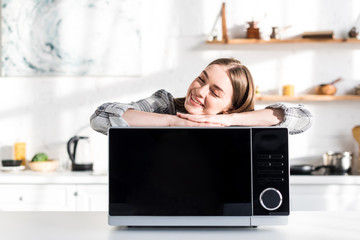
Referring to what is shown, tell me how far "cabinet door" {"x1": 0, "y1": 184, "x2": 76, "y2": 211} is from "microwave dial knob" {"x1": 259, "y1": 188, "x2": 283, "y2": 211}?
2.10 meters

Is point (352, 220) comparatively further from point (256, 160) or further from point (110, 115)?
point (110, 115)

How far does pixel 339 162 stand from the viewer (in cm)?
317

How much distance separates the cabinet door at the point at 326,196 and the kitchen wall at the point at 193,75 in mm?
502

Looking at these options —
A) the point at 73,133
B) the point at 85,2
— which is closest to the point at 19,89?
the point at 73,133

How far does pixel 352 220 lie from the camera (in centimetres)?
125

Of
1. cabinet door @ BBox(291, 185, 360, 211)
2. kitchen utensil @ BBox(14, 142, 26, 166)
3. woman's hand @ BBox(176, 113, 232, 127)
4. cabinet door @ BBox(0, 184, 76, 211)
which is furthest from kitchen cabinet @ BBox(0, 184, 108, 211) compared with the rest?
woman's hand @ BBox(176, 113, 232, 127)

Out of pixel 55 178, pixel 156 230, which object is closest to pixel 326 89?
pixel 55 178

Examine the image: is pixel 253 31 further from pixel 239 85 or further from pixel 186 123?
pixel 186 123

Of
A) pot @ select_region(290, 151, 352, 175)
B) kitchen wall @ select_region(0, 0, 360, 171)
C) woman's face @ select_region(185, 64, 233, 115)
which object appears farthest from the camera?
kitchen wall @ select_region(0, 0, 360, 171)

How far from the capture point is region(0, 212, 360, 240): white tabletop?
1.06 m

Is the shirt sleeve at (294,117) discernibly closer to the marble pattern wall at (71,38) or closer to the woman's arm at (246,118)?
the woman's arm at (246,118)

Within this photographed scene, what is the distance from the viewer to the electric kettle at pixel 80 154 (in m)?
3.21

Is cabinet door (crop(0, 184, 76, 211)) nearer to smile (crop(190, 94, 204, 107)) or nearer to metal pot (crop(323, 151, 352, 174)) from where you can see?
metal pot (crop(323, 151, 352, 174))

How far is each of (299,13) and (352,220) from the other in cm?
246
